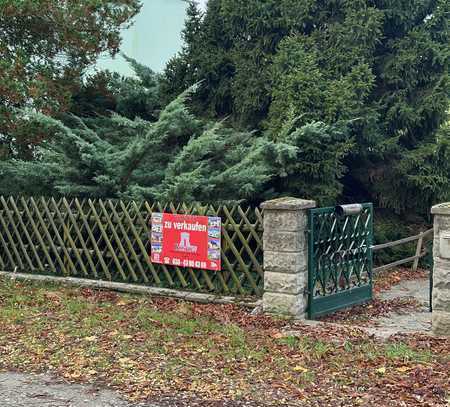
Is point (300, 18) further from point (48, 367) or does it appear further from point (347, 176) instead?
point (48, 367)

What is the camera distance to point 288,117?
9930 millimetres

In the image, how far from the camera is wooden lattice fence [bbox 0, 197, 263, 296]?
25.3ft

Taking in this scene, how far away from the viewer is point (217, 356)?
17.9 feet

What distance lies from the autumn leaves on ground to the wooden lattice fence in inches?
22.1

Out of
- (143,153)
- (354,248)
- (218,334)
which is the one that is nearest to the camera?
(218,334)

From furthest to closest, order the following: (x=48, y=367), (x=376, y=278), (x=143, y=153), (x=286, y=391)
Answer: (x=376, y=278)
(x=143, y=153)
(x=48, y=367)
(x=286, y=391)

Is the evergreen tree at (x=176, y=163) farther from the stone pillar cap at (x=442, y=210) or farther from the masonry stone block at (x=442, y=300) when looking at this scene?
the masonry stone block at (x=442, y=300)

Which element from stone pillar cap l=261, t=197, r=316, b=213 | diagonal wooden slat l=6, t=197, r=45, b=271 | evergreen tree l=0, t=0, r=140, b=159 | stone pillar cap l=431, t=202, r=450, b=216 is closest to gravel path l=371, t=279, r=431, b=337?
stone pillar cap l=431, t=202, r=450, b=216

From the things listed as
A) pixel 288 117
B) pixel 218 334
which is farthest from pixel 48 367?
pixel 288 117

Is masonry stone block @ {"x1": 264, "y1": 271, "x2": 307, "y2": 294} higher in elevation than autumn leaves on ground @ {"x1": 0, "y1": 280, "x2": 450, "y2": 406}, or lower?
higher

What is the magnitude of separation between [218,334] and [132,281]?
269 centimetres

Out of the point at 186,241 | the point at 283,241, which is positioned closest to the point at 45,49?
the point at 186,241

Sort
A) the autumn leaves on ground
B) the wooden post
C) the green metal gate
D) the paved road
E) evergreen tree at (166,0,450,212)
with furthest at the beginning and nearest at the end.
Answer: the wooden post → evergreen tree at (166,0,450,212) → the green metal gate → the autumn leaves on ground → the paved road

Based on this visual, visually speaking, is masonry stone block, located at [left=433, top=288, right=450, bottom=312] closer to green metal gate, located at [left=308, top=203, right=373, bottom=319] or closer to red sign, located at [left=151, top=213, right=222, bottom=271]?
green metal gate, located at [left=308, top=203, right=373, bottom=319]
